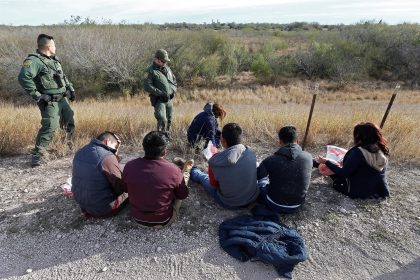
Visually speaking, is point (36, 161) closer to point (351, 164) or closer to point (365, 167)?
point (351, 164)

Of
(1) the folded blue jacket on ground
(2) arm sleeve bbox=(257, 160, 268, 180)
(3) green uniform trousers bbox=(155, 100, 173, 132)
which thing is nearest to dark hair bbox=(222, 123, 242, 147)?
(2) arm sleeve bbox=(257, 160, 268, 180)

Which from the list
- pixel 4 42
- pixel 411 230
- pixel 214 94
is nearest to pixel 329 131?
pixel 411 230

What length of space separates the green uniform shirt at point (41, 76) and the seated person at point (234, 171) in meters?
2.87

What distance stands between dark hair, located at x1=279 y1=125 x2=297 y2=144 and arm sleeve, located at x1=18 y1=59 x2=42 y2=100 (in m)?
3.43

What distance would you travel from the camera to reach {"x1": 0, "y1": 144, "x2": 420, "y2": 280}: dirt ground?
2908 millimetres

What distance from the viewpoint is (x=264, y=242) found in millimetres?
3029

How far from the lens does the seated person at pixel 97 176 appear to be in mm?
3184

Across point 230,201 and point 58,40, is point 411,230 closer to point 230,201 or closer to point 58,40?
point 230,201

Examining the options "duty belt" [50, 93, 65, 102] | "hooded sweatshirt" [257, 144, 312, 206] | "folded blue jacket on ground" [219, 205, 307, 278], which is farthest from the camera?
"duty belt" [50, 93, 65, 102]

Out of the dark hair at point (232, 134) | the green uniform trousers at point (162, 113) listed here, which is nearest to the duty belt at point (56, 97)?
the green uniform trousers at point (162, 113)

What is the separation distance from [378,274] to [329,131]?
3433 millimetres

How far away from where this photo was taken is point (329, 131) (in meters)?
5.97

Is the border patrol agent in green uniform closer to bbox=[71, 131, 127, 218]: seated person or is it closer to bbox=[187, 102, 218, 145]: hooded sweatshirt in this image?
bbox=[71, 131, 127, 218]: seated person

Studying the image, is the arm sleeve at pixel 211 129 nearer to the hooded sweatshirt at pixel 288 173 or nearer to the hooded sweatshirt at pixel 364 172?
the hooded sweatshirt at pixel 288 173
